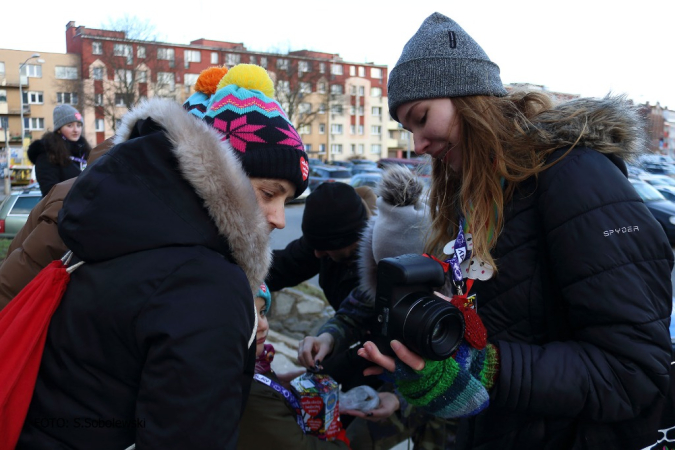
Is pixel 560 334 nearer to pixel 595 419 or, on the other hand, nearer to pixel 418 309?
pixel 595 419

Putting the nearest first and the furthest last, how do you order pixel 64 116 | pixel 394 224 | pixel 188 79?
pixel 394 224 < pixel 64 116 < pixel 188 79

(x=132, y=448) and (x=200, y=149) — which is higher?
(x=200, y=149)

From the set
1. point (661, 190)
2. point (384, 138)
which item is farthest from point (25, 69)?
point (661, 190)

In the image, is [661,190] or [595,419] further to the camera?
[661,190]

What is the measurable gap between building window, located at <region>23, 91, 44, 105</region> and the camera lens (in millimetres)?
54400

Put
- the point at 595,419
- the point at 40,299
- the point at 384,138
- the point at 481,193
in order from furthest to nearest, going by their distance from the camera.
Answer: the point at 384,138 < the point at 481,193 < the point at 595,419 < the point at 40,299

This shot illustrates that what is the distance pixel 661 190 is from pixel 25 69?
49068 mm

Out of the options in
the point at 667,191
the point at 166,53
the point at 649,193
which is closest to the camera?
the point at 649,193

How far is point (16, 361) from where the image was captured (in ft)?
3.61

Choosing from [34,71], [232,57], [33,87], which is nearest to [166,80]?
[232,57]

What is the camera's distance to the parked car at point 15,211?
9.72 metres

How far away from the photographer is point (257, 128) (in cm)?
148

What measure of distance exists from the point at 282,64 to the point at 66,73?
18235 millimetres

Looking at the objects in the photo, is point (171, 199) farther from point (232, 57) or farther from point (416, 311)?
Result: point (232, 57)
